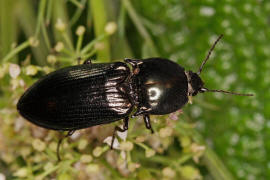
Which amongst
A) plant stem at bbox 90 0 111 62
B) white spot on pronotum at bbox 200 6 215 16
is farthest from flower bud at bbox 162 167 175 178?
white spot on pronotum at bbox 200 6 215 16

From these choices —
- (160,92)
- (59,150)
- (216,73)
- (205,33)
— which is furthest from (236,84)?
(59,150)

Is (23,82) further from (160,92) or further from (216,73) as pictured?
(216,73)

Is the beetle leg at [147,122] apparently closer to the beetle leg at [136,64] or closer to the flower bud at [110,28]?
the beetle leg at [136,64]

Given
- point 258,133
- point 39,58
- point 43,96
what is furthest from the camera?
point 39,58

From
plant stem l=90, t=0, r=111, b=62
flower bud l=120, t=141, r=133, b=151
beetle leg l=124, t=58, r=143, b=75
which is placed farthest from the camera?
plant stem l=90, t=0, r=111, b=62

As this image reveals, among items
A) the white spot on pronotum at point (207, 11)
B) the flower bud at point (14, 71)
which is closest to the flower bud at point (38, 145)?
the flower bud at point (14, 71)

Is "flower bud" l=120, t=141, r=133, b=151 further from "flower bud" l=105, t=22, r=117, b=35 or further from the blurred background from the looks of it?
"flower bud" l=105, t=22, r=117, b=35
